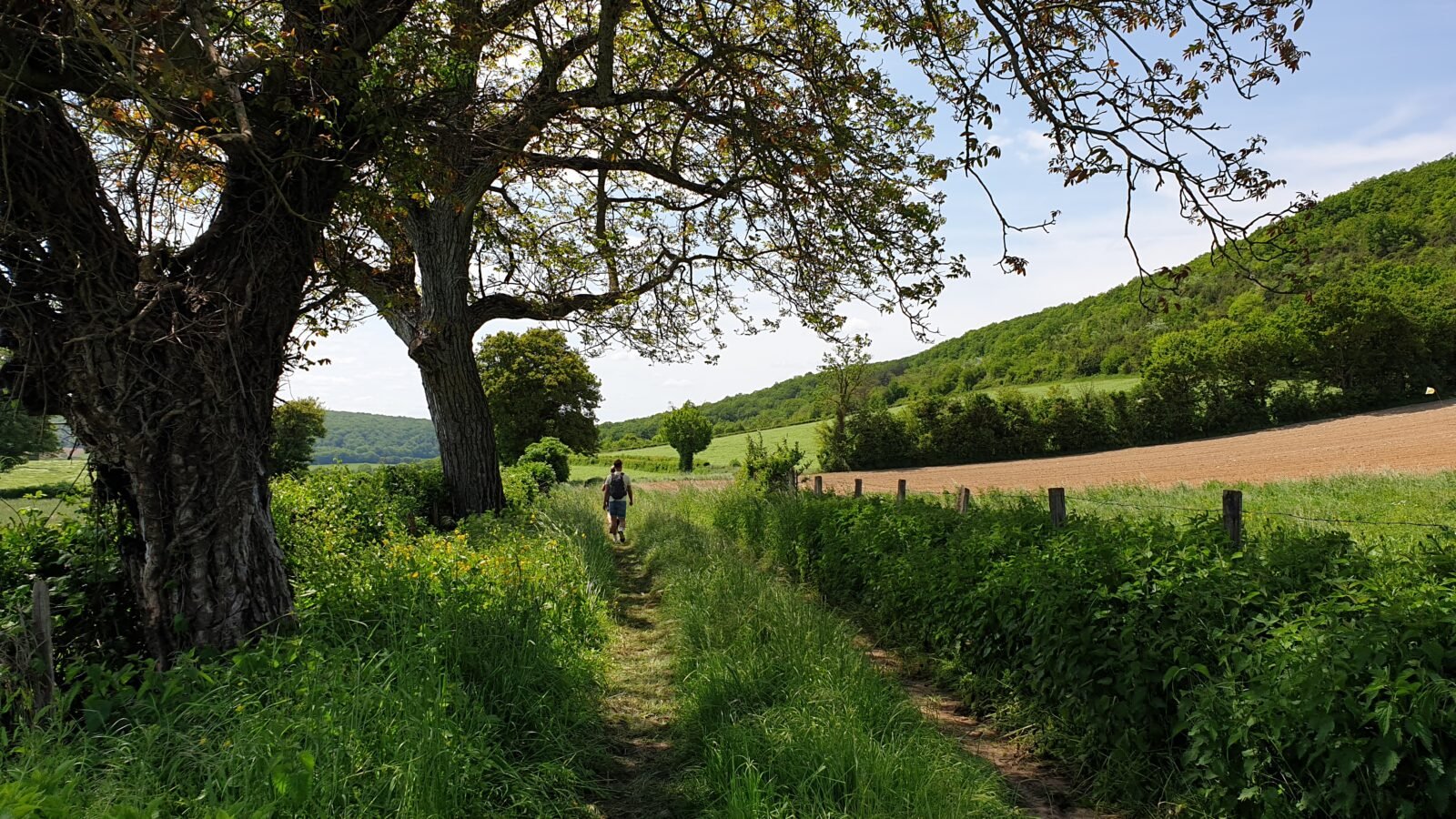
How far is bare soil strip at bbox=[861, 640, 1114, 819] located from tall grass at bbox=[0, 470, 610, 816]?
2543mm

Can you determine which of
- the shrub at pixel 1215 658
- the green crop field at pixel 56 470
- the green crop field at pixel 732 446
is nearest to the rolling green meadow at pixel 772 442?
the green crop field at pixel 732 446

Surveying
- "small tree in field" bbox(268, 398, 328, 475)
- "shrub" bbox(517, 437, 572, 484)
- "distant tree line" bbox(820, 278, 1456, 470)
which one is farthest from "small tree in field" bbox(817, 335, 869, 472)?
"small tree in field" bbox(268, 398, 328, 475)

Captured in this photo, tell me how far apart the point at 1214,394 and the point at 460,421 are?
146ft

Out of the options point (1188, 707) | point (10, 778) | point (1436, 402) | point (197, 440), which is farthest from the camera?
point (1436, 402)

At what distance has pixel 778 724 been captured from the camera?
4.07 m

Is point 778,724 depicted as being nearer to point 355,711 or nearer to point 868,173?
point 355,711

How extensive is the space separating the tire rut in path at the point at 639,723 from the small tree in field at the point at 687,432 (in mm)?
46321

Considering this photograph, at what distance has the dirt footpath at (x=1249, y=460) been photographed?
73.2ft

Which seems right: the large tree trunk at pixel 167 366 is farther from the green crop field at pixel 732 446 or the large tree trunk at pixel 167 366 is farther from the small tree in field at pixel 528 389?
the green crop field at pixel 732 446

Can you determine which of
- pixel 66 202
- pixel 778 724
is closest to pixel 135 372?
pixel 66 202

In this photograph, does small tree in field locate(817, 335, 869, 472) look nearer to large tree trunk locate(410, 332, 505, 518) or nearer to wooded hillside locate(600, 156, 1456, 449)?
wooded hillside locate(600, 156, 1456, 449)

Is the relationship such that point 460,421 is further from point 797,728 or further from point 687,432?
point 687,432

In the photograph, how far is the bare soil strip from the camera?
12.7 feet

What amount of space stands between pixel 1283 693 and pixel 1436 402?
5396cm
